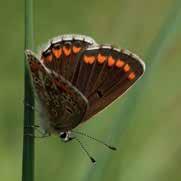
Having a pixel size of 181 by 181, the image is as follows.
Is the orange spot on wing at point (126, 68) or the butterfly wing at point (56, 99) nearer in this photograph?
the butterfly wing at point (56, 99)

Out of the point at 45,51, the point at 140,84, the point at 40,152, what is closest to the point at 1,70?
the point at 40,152

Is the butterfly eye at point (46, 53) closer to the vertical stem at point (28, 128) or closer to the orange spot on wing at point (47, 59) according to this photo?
the orange spot on wing at point (47, 59)

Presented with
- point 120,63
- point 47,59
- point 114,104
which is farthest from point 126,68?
point 114,104

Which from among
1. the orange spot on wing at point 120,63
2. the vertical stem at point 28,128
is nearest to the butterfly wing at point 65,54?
the orange spot on wing at point 120,63

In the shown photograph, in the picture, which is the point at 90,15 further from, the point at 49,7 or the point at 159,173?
the point at 159,173

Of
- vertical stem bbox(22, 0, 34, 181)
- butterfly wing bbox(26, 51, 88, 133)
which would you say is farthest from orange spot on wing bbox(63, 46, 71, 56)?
vertical stem bbox(22, 0, 34, 181)

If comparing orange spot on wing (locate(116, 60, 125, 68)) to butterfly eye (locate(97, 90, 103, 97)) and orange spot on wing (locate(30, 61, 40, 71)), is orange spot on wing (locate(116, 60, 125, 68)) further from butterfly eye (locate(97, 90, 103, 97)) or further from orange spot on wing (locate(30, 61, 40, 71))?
orange spot on wing (locate(30, 61, 40, 71))

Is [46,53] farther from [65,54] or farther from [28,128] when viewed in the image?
[28,128]
